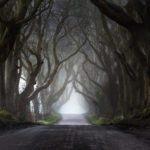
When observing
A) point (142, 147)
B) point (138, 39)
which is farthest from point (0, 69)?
point (142, 147)

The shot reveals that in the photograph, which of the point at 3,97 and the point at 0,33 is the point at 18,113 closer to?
the point at 3,97

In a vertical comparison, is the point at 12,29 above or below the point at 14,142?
above

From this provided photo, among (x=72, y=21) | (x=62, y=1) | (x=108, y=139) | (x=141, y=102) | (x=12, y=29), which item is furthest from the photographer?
(x=72, y=21)

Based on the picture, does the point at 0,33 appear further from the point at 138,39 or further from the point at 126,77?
the point at 126,77

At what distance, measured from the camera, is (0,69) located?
12.6m

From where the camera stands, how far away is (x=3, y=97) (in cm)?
1302

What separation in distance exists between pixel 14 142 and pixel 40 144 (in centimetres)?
70

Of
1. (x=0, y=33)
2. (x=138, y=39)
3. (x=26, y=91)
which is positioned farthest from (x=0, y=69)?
(x=138, y=39)

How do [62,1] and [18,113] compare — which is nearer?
[18,113]

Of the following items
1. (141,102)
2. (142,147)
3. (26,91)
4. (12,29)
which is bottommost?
(142,147)

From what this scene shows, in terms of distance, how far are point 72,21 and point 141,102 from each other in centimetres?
995

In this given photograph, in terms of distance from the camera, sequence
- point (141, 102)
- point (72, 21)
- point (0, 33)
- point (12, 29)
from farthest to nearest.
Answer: point (72, 21), point (141, 102), point (0, 33), point (12, 29)

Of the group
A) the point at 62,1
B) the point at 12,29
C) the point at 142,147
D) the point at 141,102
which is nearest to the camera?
the point at 142,147

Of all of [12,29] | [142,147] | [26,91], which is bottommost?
[142,147]
